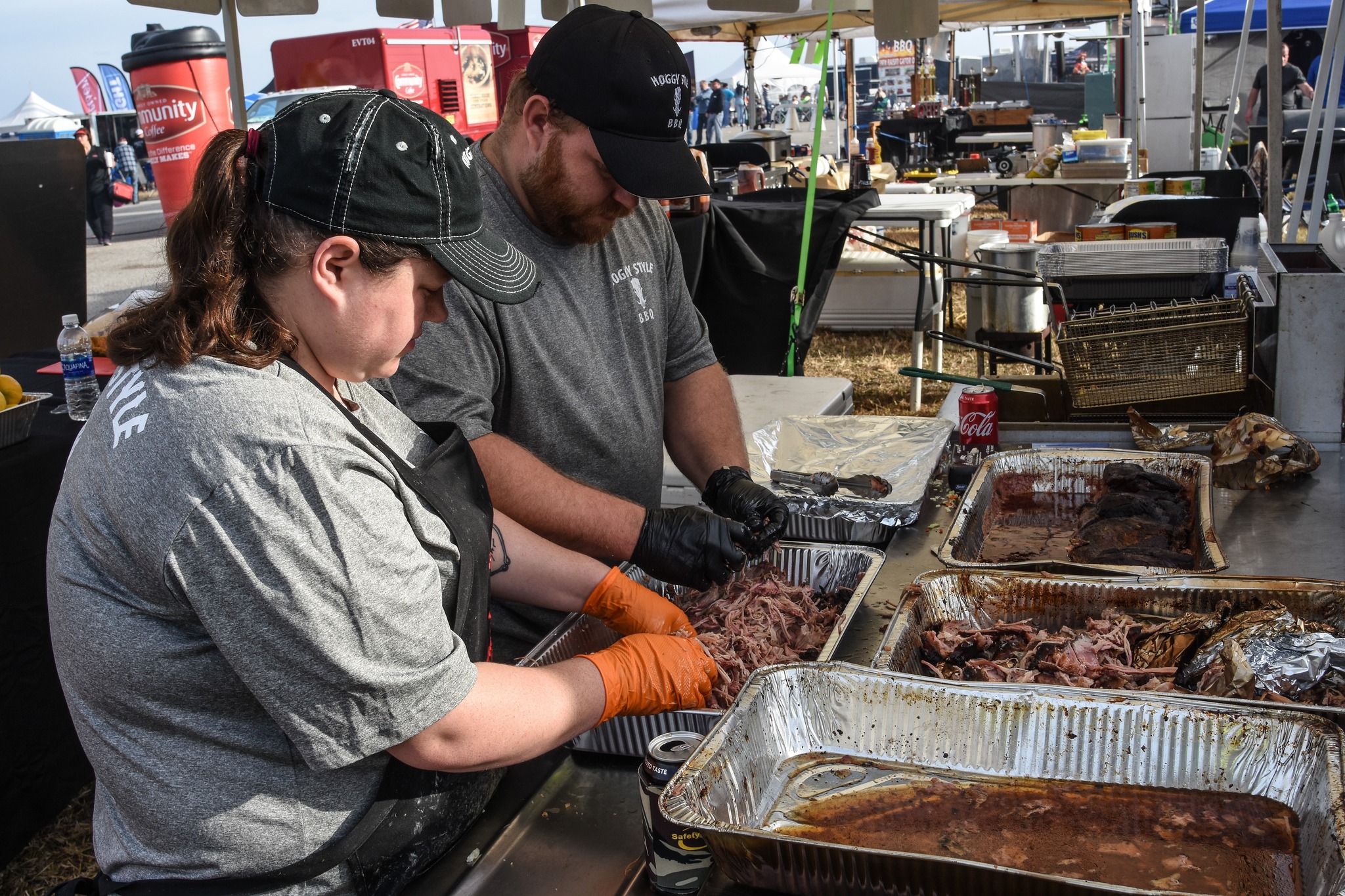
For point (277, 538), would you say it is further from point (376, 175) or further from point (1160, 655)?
point (1160, 655)

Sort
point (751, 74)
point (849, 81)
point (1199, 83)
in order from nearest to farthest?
point (1199, 83) < point (751, 74) < point (849, 81)

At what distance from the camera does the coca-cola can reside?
312cm

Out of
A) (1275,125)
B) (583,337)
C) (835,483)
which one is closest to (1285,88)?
(1275,125)

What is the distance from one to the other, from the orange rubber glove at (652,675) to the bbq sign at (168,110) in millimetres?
13299

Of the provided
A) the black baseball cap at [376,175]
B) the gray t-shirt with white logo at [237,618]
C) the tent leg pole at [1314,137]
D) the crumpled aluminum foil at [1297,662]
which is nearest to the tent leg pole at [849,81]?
the tent leg pole at [1314,137]

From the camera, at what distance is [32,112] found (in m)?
23.1

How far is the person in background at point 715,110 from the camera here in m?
→ 25.5

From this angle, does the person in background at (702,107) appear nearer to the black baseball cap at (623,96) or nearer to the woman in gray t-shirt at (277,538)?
the black baseball cap at (623,96)

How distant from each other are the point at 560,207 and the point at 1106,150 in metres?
7.52

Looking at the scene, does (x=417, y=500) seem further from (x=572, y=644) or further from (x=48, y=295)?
(x=48, y=295)

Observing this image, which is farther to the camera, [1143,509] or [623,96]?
[1143,509]

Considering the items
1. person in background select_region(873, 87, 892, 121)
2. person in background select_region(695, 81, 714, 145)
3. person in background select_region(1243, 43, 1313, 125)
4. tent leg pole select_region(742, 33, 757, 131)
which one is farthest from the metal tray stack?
person in background select_region(873, 87, 892, 121)

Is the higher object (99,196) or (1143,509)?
(99,196)

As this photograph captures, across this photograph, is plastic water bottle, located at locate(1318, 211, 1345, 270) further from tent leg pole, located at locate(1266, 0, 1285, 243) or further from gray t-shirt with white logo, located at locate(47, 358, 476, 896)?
gray t-shirt with white logo, located at locate(47, 358, 476, 896)
